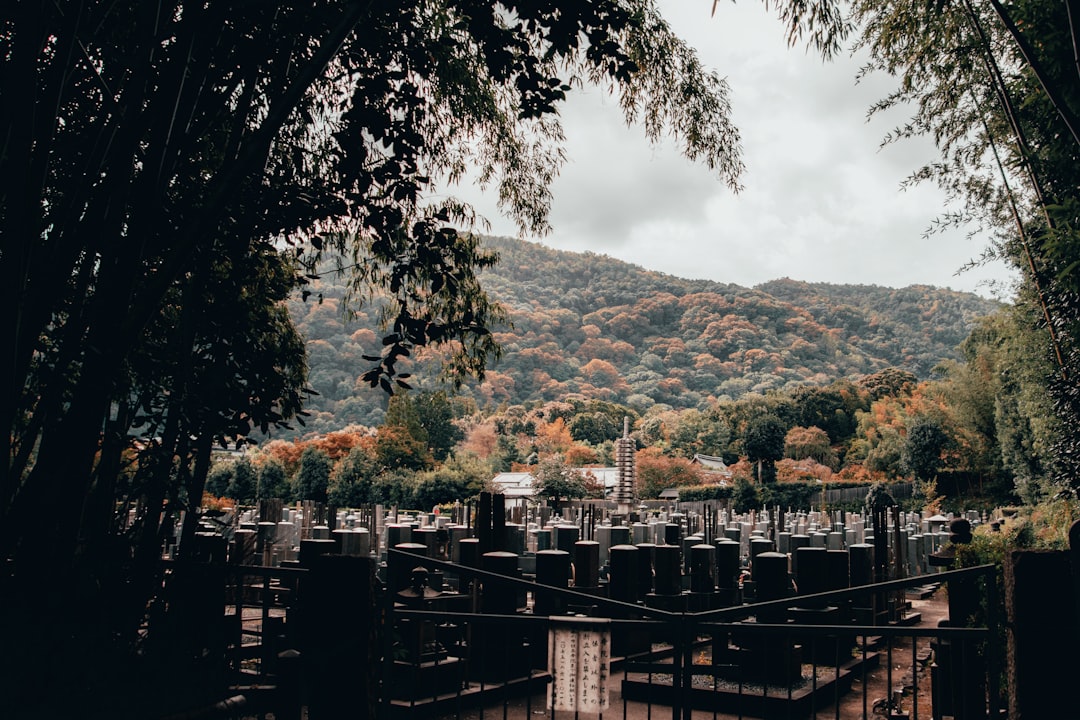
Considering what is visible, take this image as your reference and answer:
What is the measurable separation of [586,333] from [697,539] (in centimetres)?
10191

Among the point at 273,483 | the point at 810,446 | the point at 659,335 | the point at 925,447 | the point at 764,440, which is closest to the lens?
the point at 925,447

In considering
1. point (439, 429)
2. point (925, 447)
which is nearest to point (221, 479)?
point (439, 429)

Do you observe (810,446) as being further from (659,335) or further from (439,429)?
(659,335)

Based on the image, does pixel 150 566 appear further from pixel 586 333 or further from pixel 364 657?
pixel 586 333

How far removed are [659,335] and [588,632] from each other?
376 feet

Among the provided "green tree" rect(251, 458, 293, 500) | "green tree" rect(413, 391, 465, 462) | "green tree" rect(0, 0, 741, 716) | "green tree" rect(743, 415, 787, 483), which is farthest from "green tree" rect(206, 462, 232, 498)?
"green tree" rect(0, 0, 741, 716)

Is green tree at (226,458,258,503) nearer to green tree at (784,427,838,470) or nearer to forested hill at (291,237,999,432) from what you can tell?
green tree at (784,427,838,470)

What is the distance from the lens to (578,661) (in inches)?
147

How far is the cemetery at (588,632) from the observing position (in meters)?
3.62

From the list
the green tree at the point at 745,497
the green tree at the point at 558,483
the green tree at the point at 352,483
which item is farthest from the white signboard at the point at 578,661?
the green tree at the point at 745,497

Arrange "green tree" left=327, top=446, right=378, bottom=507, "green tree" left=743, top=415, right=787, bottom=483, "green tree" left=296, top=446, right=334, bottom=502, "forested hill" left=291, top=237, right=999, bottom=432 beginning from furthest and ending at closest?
"forested hill" left=291, top=237, right=999, bottom=432, "green tree" left=743, top=415, right=787, bottom=483, "green tree" left=296, top=446, right=334, bottom=502, "green tree" left=327, top=446, right=378, bottom=507

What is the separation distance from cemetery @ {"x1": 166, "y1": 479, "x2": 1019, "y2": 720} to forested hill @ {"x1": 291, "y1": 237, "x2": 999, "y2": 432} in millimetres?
72133

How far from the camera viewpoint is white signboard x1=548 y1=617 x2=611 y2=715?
369 centimetres

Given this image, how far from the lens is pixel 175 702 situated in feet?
8.00
